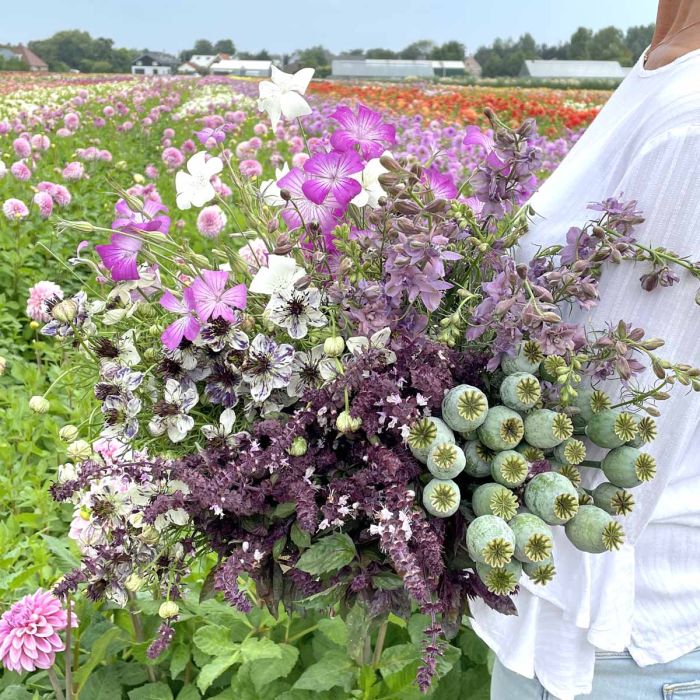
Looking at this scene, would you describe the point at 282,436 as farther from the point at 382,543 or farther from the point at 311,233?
the point at 311,233

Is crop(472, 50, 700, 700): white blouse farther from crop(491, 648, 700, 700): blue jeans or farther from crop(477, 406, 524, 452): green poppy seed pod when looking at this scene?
crop(477, 406, 524, 452): green poppy seed pod

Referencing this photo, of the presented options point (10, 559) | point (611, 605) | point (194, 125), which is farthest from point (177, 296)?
point (194, 125)

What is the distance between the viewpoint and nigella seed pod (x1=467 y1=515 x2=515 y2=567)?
76 centimetres

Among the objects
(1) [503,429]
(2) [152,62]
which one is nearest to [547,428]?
(1) [503,429]

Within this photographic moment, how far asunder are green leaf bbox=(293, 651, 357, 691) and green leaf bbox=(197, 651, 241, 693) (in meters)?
0.14

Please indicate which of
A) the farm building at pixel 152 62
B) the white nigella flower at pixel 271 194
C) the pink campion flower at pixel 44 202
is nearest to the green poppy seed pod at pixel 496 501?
the white nigella flower at pixel 271 194

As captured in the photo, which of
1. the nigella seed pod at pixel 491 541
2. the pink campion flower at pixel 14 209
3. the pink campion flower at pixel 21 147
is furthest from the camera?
the pink campion flower at pixel 21 147

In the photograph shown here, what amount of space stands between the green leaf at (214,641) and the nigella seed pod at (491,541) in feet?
3.23

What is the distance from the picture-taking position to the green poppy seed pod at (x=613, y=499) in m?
0.86

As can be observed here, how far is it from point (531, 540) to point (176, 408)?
16.1 inches

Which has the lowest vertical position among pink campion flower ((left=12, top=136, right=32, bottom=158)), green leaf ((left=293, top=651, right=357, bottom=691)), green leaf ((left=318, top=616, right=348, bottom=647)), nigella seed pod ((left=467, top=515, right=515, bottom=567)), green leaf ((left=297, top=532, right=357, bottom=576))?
green leaf ((left=293, top=651, right=357, bottom=691))

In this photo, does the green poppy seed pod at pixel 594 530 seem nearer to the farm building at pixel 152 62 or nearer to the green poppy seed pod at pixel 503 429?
→ the green poppy seed pod at pixel 503 429

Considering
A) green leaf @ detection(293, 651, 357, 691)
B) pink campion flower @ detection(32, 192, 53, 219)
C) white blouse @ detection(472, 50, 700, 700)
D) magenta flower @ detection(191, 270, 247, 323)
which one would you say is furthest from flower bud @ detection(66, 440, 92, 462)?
pink campion flower @ detection(32, 192, 53, 219)

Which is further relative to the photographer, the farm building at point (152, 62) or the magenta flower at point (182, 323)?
the farm building at point (152, 62)
